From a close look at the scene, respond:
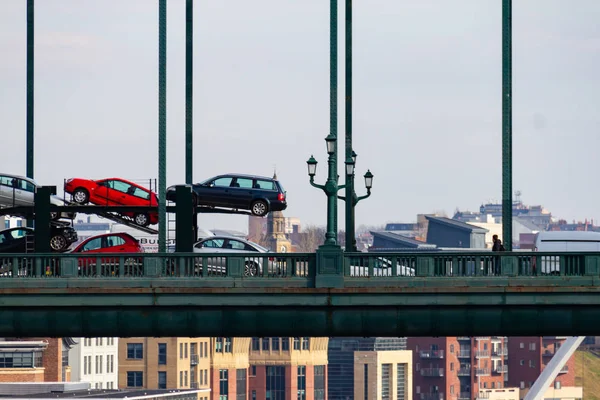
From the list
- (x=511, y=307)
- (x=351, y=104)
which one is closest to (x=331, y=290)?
(x=511, y=307)

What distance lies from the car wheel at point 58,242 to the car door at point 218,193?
20.4 ft

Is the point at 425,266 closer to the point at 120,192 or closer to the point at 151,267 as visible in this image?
the point at 151,267

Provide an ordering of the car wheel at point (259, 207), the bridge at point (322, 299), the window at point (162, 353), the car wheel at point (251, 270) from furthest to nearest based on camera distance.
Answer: the window at point (162, 353) → the car wheel at point (259, 207) → the car wheel at point (251, 270) → the bridge at point (322, 299)

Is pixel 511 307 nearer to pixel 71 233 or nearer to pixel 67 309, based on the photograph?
pixel 67 309

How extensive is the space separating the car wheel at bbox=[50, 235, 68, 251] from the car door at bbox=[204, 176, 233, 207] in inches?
245

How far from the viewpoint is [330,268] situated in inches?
1902

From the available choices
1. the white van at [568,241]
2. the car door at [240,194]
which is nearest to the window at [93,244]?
the car door at [240,194]

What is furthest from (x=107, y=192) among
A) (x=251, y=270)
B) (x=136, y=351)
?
A: (x=136, y=351)

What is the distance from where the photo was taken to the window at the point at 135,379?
7741 inches

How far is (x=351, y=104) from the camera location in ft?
200

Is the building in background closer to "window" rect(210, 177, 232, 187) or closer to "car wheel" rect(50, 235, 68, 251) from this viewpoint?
"window" rect(210, 177, 232, 187)

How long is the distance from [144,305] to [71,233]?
15016 mm

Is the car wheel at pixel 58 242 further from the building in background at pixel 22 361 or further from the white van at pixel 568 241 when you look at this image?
the building in background at pixel 22 361

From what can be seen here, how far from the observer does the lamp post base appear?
48.2m
